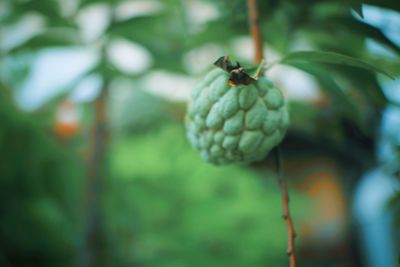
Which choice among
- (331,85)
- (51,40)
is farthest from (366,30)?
(51,40)

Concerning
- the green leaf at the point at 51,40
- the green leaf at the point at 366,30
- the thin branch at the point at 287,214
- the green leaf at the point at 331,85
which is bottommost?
the thin branch at the point at 287,214

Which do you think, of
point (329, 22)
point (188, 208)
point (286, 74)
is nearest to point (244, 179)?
point (188, 208)

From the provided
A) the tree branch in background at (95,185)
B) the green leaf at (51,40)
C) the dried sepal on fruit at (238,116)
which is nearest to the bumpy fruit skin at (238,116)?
the dried sepal on fruit at (238,116)

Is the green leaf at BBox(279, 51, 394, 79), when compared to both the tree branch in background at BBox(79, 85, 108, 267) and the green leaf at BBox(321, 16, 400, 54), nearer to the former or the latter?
the green leaf at BBox(321, 16, 400, 54)

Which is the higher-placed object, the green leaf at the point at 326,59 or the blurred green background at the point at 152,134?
the blurred green background at the point at 152,134

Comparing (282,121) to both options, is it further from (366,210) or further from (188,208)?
(366,210)

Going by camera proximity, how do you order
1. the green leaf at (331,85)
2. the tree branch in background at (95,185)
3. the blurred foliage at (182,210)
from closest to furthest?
the green leaf at (331,85), the tree branch in background at (95,185), the blurred foliage at (182,210)

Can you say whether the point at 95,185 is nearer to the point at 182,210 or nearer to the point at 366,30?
the point at 182,210

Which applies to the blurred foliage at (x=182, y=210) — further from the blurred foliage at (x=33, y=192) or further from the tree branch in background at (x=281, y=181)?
the tree branch in background at (x=281, y=181)
